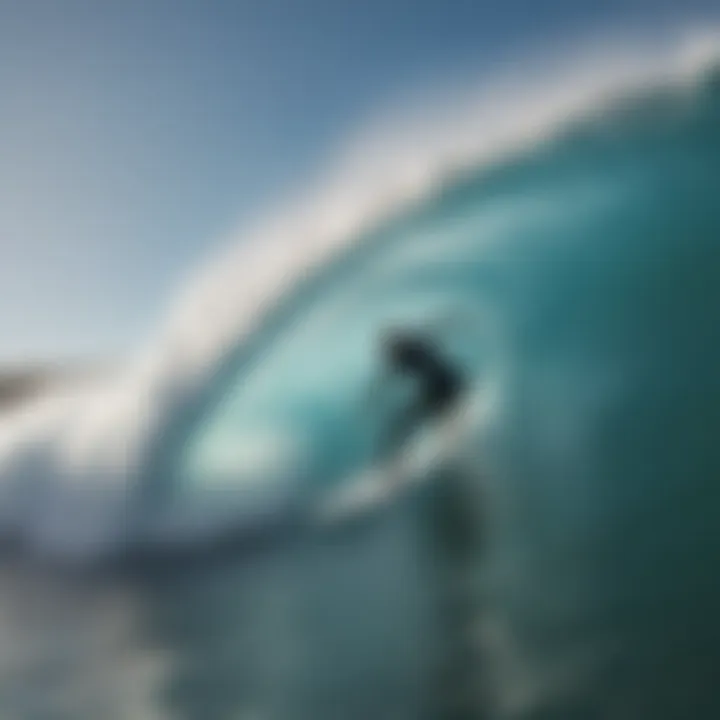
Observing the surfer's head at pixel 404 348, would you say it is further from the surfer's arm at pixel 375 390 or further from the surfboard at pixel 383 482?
the surfboard at pixel 383 482

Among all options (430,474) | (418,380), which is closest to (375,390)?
(418,380)

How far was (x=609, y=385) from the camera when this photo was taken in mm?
1205

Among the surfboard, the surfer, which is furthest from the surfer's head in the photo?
the surfboard

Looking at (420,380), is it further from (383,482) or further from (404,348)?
(383,482)

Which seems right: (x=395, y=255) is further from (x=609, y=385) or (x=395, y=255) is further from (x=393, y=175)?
(x=609, y=385)

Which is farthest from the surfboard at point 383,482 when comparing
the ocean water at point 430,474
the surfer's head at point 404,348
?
the surfer's head at point 404,348

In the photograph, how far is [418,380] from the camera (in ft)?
4.08

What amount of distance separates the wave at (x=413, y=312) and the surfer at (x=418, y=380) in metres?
0.03

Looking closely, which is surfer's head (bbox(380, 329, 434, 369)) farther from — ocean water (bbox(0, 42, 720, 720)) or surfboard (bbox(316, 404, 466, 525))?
surfboard (bbox(316, 404, 466, 525))

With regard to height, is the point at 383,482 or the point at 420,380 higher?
the point at 420,380

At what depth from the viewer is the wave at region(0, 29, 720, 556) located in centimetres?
121

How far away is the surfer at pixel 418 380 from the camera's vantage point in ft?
4.07

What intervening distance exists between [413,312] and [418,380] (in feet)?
0.38

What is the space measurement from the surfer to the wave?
31mm
